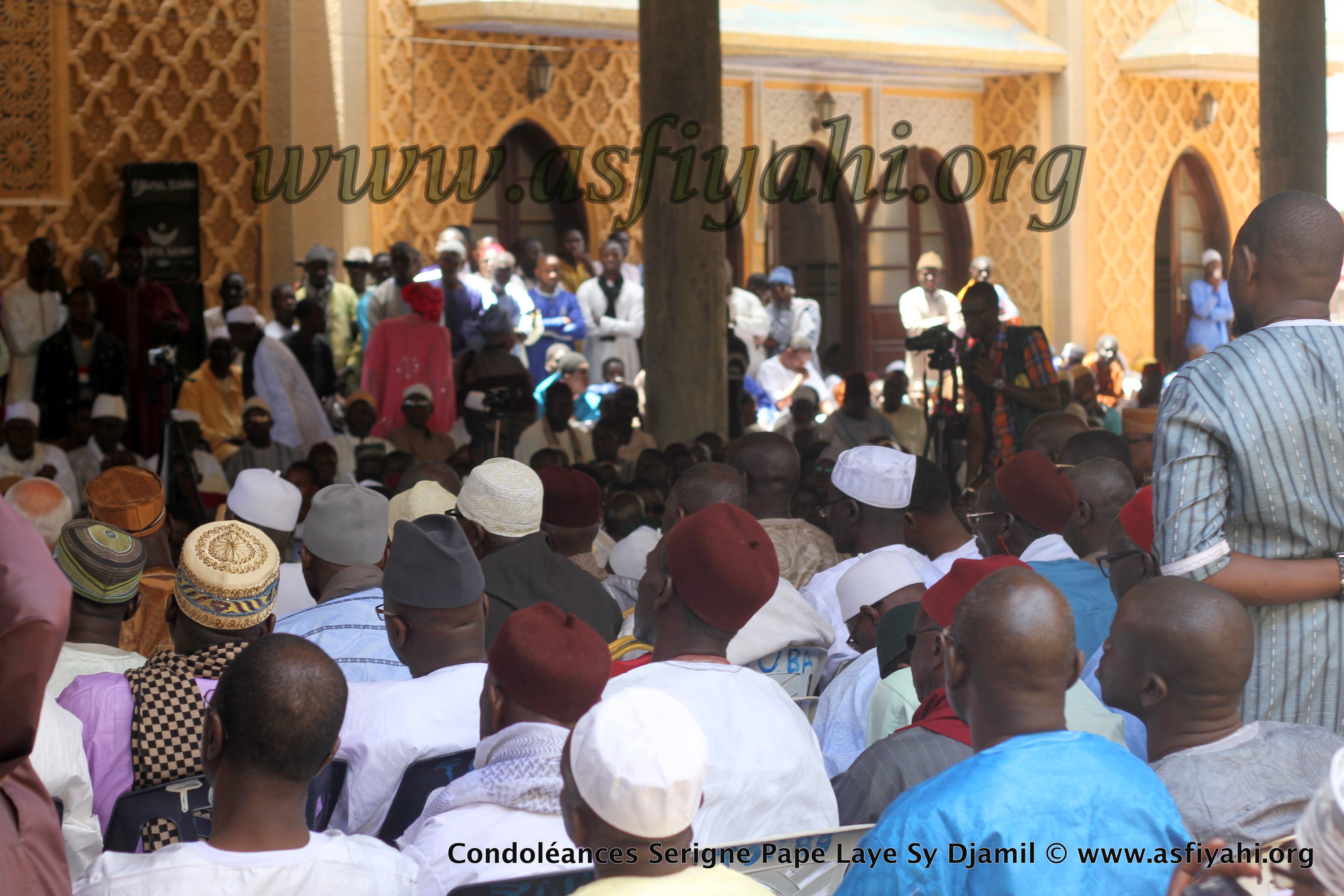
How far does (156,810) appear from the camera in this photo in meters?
2.60

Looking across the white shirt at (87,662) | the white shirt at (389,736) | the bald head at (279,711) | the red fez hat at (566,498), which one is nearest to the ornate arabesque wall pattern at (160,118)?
the red fez hat at (566,498)

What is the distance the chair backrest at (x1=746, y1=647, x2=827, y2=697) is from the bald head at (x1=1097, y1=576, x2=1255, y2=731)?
4.01ft

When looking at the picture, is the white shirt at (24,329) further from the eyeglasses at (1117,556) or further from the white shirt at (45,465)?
the eyeglasses at (1117,556)

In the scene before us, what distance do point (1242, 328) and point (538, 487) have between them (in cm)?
205

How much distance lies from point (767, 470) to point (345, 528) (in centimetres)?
148

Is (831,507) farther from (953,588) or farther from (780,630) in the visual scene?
(953,588)

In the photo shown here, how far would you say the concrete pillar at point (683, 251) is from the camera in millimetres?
7785

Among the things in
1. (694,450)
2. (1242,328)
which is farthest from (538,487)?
(694,450)

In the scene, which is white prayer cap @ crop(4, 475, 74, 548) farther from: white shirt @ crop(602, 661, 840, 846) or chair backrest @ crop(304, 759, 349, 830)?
white shirt @ crop(602, 661, 840, 846)

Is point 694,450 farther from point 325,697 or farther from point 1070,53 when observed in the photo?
point 1070,53

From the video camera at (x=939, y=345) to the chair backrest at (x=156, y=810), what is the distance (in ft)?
20.9

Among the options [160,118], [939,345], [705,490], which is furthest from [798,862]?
[160,118]

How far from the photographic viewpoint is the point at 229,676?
2174 millimetres

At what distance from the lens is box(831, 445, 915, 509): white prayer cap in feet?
14.7
